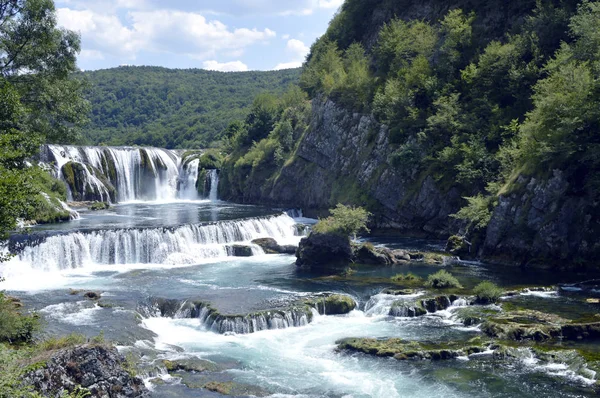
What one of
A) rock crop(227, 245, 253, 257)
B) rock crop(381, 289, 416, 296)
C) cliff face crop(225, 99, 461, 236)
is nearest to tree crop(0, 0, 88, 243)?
rock crop(381, 289, 416, 296)

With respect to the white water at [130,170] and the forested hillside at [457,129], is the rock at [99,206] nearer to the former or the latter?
the white water at [130,170]

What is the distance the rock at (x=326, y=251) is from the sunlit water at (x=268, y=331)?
5.24 feet

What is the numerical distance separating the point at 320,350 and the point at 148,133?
126m

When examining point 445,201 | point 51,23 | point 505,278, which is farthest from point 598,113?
point 51,23

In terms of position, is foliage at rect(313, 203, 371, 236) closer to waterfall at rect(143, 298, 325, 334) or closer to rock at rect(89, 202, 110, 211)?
waterfall at rect(143, 298, 325, 334)

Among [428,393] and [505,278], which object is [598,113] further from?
[428,393]

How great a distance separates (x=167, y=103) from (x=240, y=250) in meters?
137

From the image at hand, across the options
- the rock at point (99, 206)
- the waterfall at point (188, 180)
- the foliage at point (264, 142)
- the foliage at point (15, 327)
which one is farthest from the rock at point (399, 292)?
the waterfall at point (188, 180)

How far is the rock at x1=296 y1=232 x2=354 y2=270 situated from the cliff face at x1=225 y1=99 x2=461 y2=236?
1177 cm

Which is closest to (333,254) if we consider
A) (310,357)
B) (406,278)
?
(406,278)

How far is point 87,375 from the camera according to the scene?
1722 cm

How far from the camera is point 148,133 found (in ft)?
465

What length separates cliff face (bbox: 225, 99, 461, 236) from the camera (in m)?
48.0

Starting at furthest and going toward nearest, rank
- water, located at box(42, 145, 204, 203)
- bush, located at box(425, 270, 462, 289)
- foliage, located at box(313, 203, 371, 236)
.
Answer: water, located at box(42, 145, 204, 203)
foliage, located at box(313, 203, 371, 236)
bush, located at box(425, 270, 462, 289)
